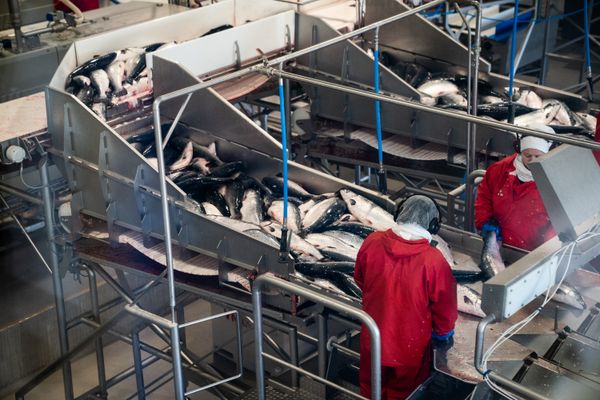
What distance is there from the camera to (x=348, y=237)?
5.85m

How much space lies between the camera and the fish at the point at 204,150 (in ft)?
21.8

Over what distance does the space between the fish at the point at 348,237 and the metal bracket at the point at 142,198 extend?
3.56 feet

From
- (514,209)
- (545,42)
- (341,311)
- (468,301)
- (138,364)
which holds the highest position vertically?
(341,311)

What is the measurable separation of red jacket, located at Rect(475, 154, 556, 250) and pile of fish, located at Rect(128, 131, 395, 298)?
0.62 meters

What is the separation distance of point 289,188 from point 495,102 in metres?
2.08

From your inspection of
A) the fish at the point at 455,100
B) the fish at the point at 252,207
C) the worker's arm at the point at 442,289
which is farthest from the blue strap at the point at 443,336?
the fish at the point at 455,100

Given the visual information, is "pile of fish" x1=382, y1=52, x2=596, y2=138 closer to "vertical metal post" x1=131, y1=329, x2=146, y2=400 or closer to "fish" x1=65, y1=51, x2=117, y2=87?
"fish" x1=65, y1=51, x2=117, y2=87

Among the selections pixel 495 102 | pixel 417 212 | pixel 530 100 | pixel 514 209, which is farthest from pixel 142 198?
pixel 530 100

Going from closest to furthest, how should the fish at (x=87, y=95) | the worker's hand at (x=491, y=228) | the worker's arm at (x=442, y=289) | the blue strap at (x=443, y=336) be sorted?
the worker's arm at (x=442, y=289) → the blue strap at (x=443, y=336) → the worker's hand at (x=491, y=228) → the fish at (x=87, y=95)

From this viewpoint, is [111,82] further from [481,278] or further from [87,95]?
[481,278]

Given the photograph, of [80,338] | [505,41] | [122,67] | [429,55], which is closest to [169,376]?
[80,338]

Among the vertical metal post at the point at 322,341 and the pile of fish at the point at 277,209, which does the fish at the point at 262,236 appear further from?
the vertical metal post at the point at 322,341

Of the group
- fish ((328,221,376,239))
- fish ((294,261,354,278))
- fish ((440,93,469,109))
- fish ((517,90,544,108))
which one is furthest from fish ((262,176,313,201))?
fish ((517,90,544,108))

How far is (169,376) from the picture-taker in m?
8.12
